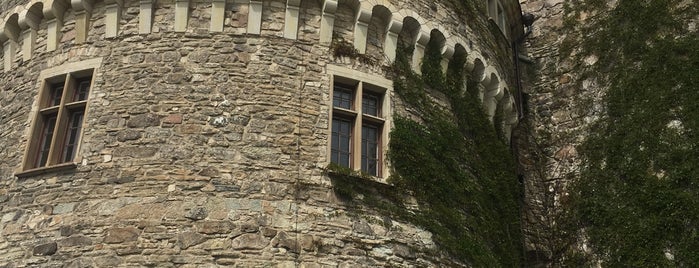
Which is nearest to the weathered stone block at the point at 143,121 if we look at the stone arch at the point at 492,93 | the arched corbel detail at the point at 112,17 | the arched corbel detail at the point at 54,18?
the arched corbel detail at the point at 112,17

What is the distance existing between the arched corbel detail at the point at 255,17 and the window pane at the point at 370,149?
2.23m

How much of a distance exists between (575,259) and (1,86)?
10.6 metres

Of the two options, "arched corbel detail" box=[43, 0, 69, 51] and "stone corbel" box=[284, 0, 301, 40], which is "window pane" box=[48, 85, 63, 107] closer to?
"arched corbel detail" box=[43, 0, 69, 51]

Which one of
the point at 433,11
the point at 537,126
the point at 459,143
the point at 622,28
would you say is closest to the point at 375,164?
the point at 459,143

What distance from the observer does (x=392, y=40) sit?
12.2m

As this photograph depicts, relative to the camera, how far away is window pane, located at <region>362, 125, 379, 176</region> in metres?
11.2

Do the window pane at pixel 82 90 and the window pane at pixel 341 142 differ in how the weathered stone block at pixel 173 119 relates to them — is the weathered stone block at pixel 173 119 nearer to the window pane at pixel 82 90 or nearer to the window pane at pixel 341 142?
the window pane at pixel 82 90

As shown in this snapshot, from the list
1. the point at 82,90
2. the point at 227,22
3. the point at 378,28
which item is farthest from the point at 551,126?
the point at 82,90

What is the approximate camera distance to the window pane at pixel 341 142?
10.9 metres

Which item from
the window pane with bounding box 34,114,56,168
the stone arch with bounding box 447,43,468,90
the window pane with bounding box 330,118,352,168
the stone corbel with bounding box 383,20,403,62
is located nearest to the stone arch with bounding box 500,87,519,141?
the stone arch with bounding box 447,43,468,90

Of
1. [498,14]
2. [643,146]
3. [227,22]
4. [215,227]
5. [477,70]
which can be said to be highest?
[498,14]

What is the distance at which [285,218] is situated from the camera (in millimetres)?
9898

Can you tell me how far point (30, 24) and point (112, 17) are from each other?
5.37 ft

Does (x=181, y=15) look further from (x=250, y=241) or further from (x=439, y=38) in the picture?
(x=439, y=38)
